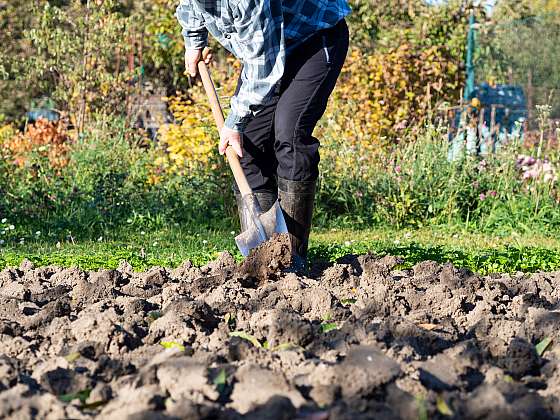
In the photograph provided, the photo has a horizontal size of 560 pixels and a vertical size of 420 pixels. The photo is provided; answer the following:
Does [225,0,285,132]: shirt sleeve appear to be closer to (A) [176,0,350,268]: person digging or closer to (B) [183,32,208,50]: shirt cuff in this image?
(A) [176,0,350,268]: person digging

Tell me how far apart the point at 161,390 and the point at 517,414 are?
872 millimetres

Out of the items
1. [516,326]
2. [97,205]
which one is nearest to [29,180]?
[97,205]

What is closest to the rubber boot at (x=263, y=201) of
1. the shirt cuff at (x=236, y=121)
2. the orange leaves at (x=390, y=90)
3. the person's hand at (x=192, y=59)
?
the shirt cuff at (x=236, y=121)

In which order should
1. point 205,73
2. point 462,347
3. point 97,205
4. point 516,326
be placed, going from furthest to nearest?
point 97,205 → point 205,73 → point 516,326 → point 462,347

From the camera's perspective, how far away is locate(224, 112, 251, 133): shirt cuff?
3887 mm

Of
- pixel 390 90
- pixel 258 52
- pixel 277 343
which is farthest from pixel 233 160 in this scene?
pixel 390 90

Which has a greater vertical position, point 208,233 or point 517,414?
point 517,414

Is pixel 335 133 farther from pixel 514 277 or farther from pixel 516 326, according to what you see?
pixel 516 326

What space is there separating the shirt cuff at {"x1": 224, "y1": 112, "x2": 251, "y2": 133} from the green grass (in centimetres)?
87

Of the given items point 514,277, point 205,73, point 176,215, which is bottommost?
point 176,215

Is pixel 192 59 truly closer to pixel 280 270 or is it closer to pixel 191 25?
pixel 191 25

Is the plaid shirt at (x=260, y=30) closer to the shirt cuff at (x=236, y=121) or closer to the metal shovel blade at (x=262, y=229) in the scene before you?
the shirt cuff at (x=236, y=121)

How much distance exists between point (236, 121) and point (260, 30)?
46 centimetres

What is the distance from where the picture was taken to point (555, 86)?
39.1 ft
